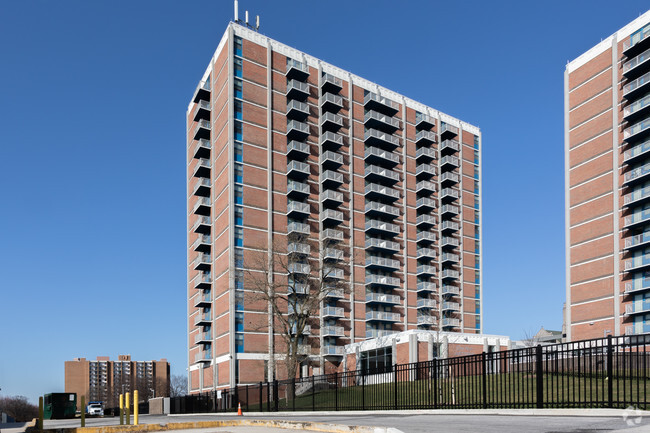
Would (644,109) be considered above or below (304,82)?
below

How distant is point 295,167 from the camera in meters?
78.1

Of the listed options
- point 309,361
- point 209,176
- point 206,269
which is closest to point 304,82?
point 209,176

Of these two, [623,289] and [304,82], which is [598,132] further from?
[304,82]

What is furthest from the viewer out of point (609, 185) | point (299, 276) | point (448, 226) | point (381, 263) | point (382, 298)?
point (448, 226)

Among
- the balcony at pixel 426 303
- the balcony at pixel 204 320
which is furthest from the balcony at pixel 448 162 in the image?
the balcony at pixel 204 320

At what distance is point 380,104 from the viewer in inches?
3484

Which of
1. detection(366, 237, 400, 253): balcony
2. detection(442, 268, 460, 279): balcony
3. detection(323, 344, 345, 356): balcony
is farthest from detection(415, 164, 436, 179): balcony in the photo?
detection(323, 344, 345, 356): balcony

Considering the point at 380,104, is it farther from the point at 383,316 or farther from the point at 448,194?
the point at 383,316

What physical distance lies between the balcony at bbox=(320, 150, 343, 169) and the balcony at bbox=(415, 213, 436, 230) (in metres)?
16.2

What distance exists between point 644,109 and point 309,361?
149ft

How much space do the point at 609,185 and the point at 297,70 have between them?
3934 centimetres

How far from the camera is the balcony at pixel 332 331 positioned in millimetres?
77200

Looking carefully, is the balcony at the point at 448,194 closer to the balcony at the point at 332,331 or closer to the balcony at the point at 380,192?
the balcony at the point at 380,192

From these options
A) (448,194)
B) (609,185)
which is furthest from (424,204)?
(609,185)
